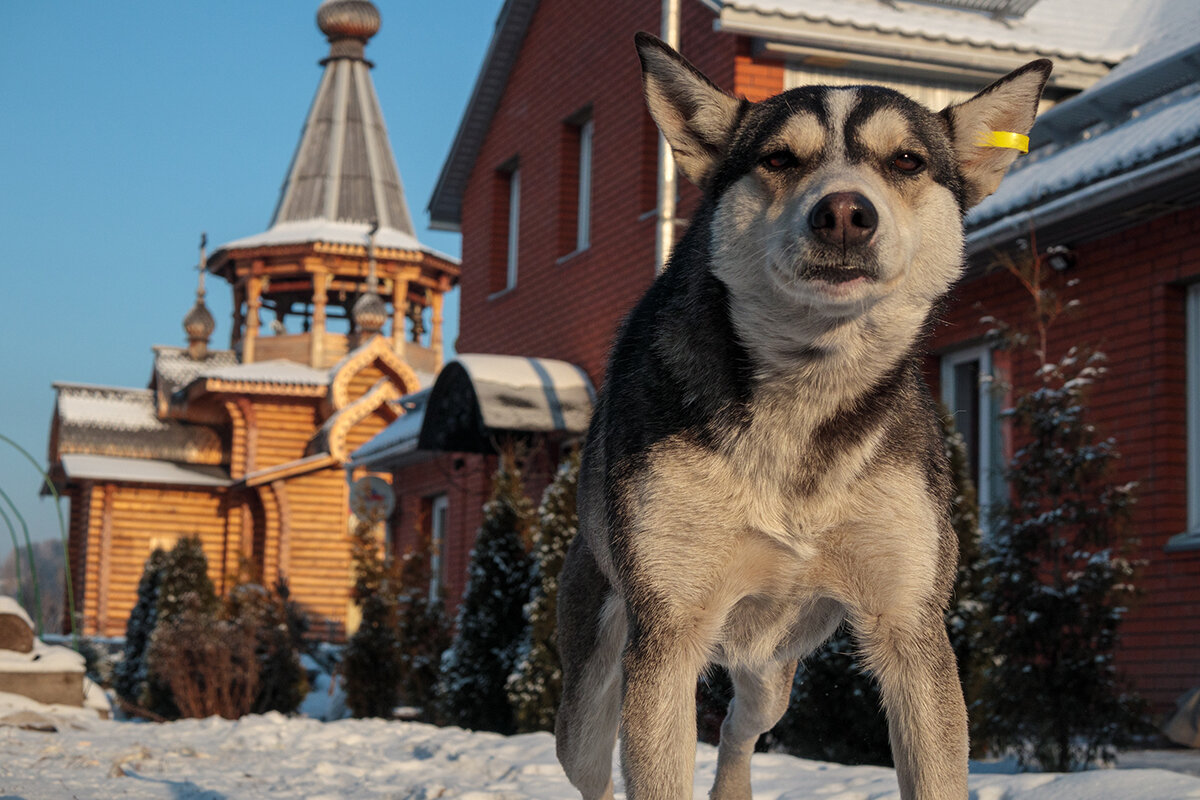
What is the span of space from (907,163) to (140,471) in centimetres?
3225

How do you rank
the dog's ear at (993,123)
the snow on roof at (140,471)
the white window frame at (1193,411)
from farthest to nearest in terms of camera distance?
the snow on roof at (140,471) < the white window frame at (1193,411) < the dog's ear at (993,123)

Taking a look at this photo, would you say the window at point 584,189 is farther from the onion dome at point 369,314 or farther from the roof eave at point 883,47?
the onion dome at point 369,314

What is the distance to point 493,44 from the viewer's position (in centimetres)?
1884

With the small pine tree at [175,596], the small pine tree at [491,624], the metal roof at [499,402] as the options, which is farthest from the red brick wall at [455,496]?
the small pine tree at [491,624]

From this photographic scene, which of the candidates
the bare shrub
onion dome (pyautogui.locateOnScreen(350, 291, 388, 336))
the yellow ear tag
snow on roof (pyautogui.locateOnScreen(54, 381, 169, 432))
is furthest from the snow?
snow on roof (pyautogui.locateOnScreen(54, 381, 169, 432))

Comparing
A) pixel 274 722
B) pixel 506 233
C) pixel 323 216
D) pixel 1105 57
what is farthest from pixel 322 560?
pixel 1105 57

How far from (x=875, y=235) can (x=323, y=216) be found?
35.7 meters

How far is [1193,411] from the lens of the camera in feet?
31.5

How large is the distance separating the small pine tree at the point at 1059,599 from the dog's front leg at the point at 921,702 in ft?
15.8

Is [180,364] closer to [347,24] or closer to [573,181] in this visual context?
[347,24]

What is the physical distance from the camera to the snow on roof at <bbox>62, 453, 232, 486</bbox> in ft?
107

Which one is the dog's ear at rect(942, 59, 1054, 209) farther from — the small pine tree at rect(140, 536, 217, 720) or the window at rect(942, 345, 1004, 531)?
the small pine tree at rect(140, 536, 217, 720)

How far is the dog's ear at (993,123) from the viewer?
3.63 metres

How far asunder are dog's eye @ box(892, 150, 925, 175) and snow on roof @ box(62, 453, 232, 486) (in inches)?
1229
